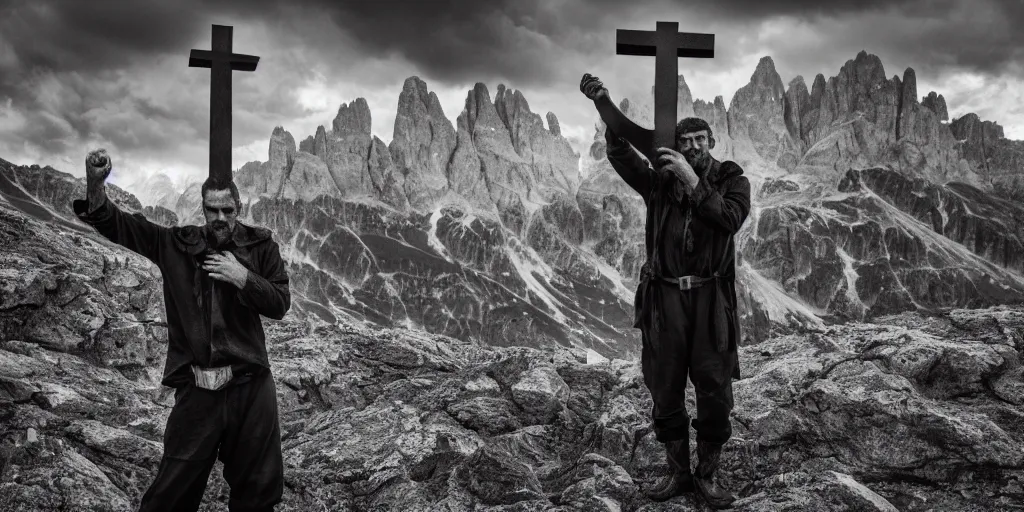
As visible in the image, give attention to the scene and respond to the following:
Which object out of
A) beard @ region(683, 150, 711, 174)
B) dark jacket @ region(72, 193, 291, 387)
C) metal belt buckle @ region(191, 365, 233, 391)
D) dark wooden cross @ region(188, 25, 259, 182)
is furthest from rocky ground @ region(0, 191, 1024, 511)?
dark wooden cross @ region(188, 25, 259, 182)

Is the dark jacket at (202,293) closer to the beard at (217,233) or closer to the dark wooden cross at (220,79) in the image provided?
the beard at (217,233)

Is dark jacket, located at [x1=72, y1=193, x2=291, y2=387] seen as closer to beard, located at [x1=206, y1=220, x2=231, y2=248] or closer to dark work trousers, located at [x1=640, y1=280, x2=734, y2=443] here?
beard, located at [x1=206, y1=220, x2=231, y2=248]

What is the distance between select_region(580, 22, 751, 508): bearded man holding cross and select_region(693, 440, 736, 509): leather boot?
1 cm

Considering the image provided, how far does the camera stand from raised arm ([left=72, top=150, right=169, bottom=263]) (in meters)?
6.39

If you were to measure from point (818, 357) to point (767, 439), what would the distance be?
7.21ft

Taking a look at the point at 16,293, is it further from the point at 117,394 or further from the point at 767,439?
the point at 767,439

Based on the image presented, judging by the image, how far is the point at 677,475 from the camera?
789cm

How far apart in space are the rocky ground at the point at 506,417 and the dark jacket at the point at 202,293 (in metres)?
2.37

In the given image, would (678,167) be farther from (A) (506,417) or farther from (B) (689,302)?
(A) (506,417)

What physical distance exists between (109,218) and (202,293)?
104 cm

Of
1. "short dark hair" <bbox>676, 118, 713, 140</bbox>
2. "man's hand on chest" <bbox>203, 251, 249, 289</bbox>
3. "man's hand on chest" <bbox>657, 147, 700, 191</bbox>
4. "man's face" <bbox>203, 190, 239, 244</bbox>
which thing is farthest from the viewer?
"short dark hair" <bbox>676, 118, 713, 140</bbox>

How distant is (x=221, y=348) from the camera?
6512 millimetres

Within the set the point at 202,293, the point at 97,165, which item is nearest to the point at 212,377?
the point at 202,293

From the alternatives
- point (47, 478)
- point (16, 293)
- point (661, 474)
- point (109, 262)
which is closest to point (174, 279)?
point (47, 478)
